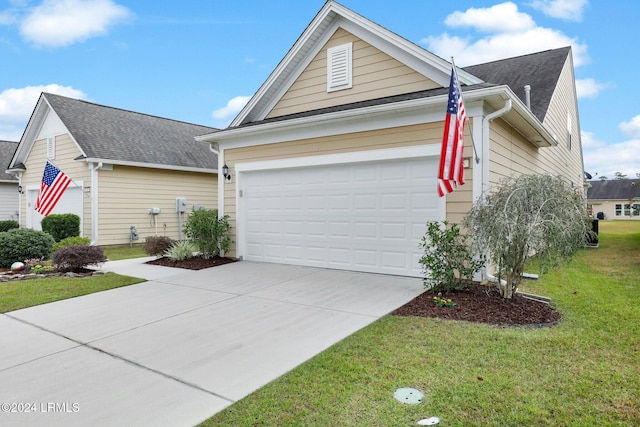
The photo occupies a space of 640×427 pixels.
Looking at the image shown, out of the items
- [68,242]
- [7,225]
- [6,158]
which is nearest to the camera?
[68,242]

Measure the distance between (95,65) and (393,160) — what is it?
1521cm

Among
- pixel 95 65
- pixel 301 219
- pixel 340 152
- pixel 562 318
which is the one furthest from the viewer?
pixel 95 65

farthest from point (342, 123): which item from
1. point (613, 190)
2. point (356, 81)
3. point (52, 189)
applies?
point (613, 190)

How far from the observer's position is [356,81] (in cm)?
841

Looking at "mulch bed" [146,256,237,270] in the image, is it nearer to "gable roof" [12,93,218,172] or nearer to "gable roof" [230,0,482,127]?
"gable roof" [230,0,482,127]

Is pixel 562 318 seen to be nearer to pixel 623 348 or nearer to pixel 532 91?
pixel 623 348

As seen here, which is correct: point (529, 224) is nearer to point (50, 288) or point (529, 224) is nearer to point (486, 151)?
point (486, 151)

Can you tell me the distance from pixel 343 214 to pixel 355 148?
52.5 inches

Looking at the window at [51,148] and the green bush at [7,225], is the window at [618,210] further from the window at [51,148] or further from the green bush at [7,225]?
the green bush at [7,225]

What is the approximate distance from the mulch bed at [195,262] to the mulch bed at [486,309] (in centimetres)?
501

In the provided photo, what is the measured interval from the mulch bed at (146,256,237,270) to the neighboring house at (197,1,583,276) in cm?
46

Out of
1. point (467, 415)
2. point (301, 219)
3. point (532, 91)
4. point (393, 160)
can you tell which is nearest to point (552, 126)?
point (532, 91)

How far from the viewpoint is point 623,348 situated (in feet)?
11.9

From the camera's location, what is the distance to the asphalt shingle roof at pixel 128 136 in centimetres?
1307
